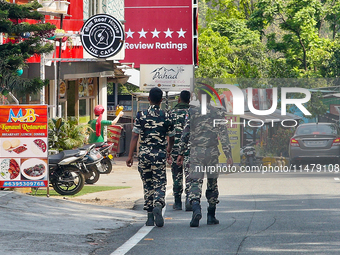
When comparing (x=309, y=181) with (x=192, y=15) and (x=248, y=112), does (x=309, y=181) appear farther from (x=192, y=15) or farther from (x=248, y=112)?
(x=192, y=15)

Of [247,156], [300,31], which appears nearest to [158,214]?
[247,156]

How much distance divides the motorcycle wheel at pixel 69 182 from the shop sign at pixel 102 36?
13.5 ft

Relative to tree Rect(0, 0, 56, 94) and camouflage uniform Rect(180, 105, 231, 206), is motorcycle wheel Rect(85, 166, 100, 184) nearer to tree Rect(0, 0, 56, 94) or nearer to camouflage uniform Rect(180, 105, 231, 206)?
tree Rect(0, 0, 56, 94)

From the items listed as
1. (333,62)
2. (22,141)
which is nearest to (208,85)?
(22,141)

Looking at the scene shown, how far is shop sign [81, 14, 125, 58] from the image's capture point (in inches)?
603

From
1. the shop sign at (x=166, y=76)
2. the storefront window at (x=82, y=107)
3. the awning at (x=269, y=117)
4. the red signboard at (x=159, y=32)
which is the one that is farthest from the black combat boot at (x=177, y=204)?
the red signboard at (x=159, y=32)

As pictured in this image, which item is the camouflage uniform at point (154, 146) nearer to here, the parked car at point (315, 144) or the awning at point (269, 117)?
the awning at point (269, 117)

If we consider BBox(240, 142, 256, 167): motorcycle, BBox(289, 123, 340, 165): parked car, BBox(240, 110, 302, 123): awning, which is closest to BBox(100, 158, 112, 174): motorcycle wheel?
BBox(240, 142, 256, 167): motorcycle

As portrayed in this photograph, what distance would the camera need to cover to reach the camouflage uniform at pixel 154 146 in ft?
27.6

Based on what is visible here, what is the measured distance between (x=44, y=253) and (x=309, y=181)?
9624mm

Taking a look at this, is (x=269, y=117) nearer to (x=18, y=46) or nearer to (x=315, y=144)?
(x=315, y=144)

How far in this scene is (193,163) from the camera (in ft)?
28.3

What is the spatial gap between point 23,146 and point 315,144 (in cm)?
546

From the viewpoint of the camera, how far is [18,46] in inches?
426
